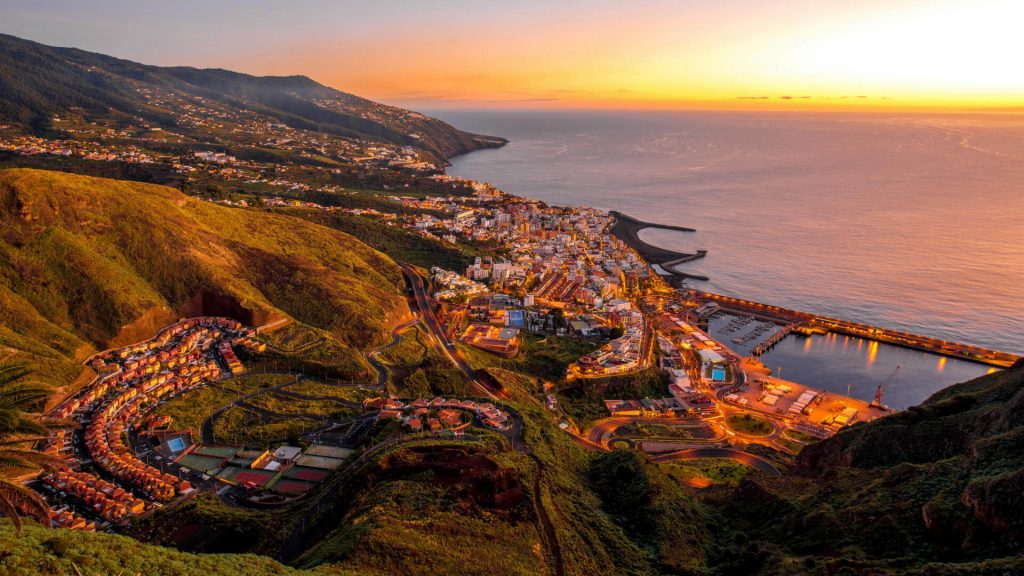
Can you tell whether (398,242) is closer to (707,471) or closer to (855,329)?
(707,471)

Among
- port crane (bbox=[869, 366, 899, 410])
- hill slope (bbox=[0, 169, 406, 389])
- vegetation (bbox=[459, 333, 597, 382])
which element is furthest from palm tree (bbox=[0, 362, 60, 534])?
port crane (bbox=[869, 366, 899, 410])

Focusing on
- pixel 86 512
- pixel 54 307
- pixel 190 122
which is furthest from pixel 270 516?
pixel 190 122

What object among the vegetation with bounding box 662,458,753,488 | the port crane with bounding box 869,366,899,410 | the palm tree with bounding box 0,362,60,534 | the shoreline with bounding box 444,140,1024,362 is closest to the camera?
the palm tree with bounding box 0,362,60,534

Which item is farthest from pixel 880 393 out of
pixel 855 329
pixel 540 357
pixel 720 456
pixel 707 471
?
pixel 540 357

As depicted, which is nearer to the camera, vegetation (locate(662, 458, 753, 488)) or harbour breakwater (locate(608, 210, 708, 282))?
vegetation (locate(662, 458, 753, 488))

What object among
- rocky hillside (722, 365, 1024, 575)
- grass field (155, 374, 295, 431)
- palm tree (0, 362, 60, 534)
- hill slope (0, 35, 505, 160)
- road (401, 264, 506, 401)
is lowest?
road (401, 264, 506, 401)

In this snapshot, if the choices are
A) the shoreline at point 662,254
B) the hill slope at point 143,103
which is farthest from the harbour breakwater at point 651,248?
the hill slope at point 143,103

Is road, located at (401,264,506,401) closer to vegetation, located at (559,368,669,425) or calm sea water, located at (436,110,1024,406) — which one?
vegetation, located at (559,368,669,425)
